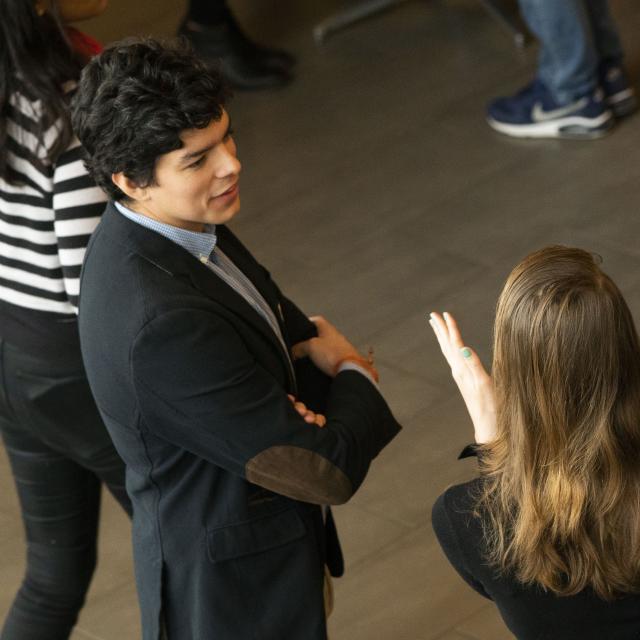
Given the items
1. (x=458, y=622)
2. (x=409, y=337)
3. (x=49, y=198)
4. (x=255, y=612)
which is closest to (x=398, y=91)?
(x=409, y=337)

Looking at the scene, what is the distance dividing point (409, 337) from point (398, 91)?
179 centimetres

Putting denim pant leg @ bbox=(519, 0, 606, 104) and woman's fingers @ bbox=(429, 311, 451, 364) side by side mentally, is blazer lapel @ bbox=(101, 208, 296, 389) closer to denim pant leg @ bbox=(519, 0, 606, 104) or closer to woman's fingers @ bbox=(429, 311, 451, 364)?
woman's fingers @ bbox=(429, 311, 451, 364)

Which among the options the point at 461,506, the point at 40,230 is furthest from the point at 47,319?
the point at 461,506

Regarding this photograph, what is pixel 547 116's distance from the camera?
4.84 m

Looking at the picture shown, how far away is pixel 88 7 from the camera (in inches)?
92.7

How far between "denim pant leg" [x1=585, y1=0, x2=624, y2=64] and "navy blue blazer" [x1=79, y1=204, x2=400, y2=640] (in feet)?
10.4

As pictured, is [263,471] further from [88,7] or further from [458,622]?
[458,622]

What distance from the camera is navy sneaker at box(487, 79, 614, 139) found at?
4.77 meters

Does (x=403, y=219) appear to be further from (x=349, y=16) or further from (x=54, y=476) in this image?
(x=54, y=476)

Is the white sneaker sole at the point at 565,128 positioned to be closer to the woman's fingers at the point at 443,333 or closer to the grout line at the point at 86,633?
the grout line at the point at 86,633

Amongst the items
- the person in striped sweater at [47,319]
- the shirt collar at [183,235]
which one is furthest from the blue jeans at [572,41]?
the shirt collar at [183,235]

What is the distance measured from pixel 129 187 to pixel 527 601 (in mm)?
821

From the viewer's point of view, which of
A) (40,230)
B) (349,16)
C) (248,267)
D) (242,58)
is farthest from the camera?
(349,16)

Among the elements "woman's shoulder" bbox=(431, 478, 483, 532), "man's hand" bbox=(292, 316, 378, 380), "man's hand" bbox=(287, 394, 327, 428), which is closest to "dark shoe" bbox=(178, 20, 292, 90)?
"man's hand" bbox=(292, 316, 378, 380)
